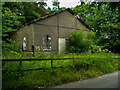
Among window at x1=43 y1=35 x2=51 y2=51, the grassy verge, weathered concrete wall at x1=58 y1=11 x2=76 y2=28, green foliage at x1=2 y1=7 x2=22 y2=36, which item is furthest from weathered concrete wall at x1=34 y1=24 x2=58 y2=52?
the grassy verge

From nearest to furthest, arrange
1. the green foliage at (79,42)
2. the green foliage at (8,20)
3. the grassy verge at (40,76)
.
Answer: the grassy verge at (40,76), the green foliage at (8,20), the green foliage at (79,42)

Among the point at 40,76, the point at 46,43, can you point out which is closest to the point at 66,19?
the point at 46,43

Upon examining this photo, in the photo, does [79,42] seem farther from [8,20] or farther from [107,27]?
[8,20]

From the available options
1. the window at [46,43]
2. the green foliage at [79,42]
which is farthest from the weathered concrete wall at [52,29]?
the green foliage at [79,42]

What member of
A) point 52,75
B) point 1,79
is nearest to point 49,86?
point 52,75

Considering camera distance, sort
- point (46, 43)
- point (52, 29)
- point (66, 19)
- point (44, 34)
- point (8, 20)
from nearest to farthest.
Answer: point (8, 20) → point (44, 34) → point (46, 43) → point (52, 29) → point (66, 19)

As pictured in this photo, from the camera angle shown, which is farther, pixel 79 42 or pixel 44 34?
pixel 79 42

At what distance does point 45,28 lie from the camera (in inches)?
508

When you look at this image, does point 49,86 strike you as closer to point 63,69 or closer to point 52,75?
point 52,75

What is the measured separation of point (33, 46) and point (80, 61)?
6.33 metres

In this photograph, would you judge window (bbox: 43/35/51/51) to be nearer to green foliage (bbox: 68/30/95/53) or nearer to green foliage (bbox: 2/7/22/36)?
green foliage (bbox: 68/30/95/53)

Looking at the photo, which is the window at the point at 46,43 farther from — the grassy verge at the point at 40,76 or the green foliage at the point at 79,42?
the grassy verge at the point at 40,76

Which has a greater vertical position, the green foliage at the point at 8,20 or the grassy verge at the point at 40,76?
the green foliage at the point at 8,20

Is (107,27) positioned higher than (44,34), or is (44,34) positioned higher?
(107,27)
